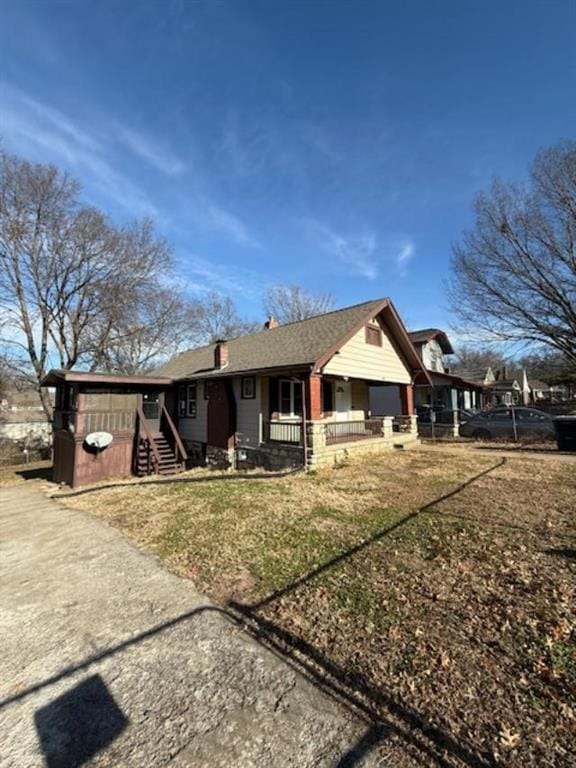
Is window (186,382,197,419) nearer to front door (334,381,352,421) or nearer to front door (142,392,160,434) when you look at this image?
front door (142,392,160,434)

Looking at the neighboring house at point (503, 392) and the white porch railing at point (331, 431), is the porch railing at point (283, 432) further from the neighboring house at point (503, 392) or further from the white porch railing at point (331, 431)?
the neighboring house at point (503, 392)

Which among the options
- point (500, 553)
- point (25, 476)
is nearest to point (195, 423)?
point (25, 476)

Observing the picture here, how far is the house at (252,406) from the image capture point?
11742 millimetres

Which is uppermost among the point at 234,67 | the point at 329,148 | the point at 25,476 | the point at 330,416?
the point at 234,67

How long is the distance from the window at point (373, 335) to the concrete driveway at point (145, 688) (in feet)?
37.7

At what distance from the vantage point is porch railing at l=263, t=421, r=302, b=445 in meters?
11.9

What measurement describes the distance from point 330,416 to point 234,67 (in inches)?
480

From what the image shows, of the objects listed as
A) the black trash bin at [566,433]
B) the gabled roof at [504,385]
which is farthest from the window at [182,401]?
the gabled roof at [504,385]

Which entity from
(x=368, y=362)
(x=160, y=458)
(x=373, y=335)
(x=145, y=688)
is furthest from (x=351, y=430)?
(x=145, y=688)

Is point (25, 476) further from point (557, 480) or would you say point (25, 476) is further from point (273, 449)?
point (557, 480)

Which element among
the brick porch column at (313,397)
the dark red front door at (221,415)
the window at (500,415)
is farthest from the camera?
the window at (500,415)

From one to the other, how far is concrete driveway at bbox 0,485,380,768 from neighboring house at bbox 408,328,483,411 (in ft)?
68.9

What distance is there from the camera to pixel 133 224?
74.9 feet

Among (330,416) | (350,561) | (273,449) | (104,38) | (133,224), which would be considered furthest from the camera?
(133,224)
